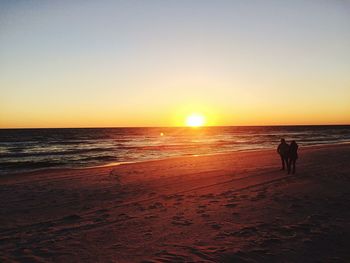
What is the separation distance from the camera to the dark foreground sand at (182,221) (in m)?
5.74

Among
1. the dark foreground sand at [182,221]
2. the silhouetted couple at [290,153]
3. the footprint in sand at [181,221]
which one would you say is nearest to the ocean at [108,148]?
the dark foreground sand at [182,221]

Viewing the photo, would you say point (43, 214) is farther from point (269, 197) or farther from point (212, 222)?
point (269, 197)

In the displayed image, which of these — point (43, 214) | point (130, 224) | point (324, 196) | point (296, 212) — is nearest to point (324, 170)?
point (324, 196)

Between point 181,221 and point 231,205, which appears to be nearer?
point 181,221

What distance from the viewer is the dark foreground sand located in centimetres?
574

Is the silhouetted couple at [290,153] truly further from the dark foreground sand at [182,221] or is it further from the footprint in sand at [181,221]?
the footprint in sand at [181,221]

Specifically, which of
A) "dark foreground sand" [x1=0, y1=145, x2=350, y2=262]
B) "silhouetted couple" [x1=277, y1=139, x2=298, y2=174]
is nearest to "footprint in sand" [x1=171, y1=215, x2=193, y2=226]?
"dark foreground sand" [x1=0, y1=145, x2=350, y2=262]

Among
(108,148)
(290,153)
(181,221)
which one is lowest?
(108,148)

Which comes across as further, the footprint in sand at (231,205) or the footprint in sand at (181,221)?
the footprint in sand at (231,205)

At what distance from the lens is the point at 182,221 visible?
755cm

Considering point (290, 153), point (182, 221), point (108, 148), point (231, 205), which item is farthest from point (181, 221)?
point (108, 148)

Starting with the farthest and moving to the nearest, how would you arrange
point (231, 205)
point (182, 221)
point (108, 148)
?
1. point (108, 148)
2. point (231, 205)
3. point (182, 221)

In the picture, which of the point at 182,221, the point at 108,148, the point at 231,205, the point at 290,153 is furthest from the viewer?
the point at 108,148

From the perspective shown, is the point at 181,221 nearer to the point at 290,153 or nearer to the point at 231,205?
the point at 231,205
